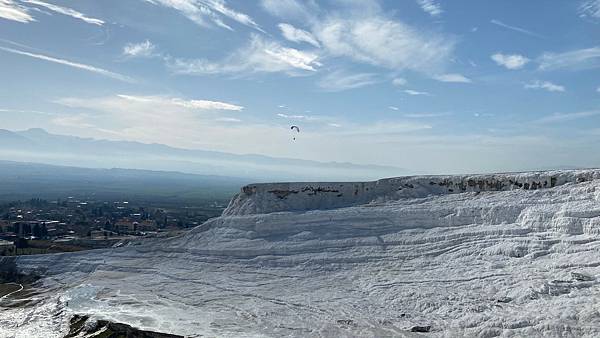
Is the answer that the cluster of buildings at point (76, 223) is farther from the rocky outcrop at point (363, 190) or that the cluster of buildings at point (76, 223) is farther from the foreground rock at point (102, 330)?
the foreground rock at point (102, 330)

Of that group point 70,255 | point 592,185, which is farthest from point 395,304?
point 70,255

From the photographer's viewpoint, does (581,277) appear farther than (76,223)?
No

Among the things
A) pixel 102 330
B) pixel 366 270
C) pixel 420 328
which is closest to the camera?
pixel 420 328

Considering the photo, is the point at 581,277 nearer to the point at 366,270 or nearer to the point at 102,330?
the point at 366,270

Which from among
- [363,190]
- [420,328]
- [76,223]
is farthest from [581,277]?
[76,223]

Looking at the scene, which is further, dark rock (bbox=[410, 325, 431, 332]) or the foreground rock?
the foreground rock

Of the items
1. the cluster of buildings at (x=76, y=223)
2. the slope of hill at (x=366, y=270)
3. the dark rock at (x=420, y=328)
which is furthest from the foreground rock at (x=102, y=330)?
the cluster of buildings at (x=76, y=223)

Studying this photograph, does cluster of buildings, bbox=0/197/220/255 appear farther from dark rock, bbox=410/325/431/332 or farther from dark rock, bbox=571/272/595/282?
dark rock, bbox=571/272/595/282

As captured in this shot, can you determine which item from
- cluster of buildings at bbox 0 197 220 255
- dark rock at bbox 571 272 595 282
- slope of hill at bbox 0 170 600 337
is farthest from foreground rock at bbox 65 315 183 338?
cluster of buildings at bbox 0 197 220 255
